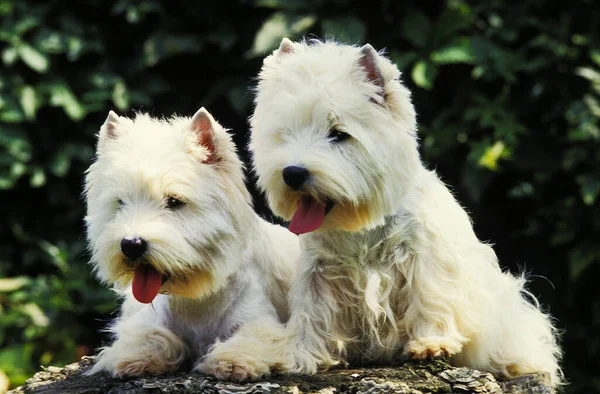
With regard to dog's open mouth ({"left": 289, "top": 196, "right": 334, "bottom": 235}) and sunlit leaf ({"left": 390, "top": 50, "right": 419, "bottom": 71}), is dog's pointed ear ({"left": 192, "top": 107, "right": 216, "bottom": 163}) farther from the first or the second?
sunlit leaf ({"left": 390, "top": 50, "right": 419, "bottom": 71})

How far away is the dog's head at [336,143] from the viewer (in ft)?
13.2

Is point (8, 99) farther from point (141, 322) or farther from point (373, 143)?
point (373, 143)

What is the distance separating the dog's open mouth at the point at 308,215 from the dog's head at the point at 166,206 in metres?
0.32

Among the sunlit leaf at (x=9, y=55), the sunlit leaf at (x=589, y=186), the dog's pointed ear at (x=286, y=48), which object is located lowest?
the dog's pointed ear at (x=286, y=48)

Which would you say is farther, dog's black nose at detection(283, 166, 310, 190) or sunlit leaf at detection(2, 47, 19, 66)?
sunlit leaf at detection(2, 47, 19, 66)

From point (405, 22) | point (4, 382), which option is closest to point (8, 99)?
point (4, 382)

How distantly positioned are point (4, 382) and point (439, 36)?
4.46 m

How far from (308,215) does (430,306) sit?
2.52ft

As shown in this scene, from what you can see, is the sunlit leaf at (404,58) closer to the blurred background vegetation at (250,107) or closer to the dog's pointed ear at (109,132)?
the blurred background vegetation at (250,107)

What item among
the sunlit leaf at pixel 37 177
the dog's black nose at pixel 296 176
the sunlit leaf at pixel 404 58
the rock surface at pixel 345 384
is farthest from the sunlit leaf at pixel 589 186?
the sunlit leaf at pixel 37 177

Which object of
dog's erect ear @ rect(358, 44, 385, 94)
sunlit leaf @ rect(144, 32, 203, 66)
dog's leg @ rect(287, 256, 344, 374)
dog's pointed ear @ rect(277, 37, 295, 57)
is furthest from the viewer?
sunlit leaf @ rect(144, 32, 203, 66)

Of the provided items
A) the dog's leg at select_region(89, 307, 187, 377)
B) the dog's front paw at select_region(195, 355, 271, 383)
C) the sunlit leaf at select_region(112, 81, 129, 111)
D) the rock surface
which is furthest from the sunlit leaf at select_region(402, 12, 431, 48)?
the dog's front paw at select_region(195, 355, 271, 383)

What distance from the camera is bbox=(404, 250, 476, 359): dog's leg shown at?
14.2 ft

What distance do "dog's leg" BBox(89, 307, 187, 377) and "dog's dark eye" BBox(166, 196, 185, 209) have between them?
24.3 inches
